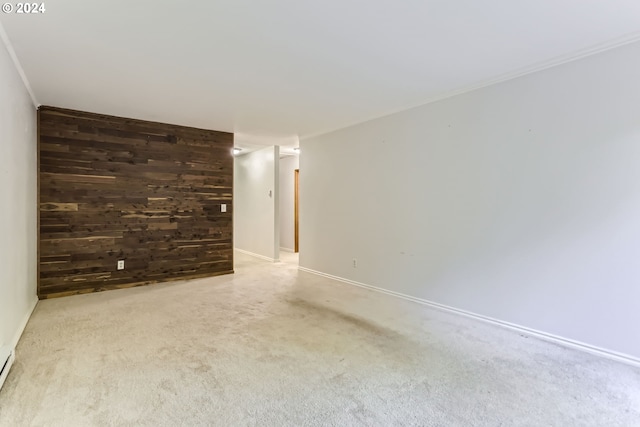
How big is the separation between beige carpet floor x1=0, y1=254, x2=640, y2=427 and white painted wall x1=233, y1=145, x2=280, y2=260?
317cm

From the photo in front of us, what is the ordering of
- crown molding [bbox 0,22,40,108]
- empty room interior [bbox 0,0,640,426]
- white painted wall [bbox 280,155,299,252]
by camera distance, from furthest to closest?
white painted wall [bbox 280,155,299,252]
crown molding [bbox 0,22,40,108]
empty room interior [bbox 0,0,640,426]

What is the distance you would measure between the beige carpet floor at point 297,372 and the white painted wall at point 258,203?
125 inches

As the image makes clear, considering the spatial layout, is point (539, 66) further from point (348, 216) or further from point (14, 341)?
point (14, 341)

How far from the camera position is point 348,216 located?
16.5 feet

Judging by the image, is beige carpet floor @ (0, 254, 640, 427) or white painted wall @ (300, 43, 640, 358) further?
white painted wall @ (300, 43, 640, 358)

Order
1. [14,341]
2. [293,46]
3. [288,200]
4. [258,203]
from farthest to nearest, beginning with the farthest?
[288,200] → [258,203] → [14,341] → [293,46]

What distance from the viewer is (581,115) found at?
2.76 meters

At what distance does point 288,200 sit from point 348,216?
11.3ft

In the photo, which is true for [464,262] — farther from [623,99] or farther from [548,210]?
[623,99]

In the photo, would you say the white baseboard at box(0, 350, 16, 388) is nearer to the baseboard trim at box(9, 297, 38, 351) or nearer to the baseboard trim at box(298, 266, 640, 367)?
the baseboard trim at box(9, 297, 38, 351)

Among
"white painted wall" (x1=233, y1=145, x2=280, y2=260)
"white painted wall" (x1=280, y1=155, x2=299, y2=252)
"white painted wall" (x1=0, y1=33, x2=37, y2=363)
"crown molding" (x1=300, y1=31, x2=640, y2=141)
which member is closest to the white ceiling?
"crown molding" (x1=300, y1=31, x2=640, y2=141)

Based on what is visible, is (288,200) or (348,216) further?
(288,200)

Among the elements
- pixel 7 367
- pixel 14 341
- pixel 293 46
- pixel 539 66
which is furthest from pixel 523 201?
pixel 14 341

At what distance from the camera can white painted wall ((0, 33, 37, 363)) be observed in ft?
8.14
